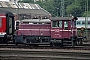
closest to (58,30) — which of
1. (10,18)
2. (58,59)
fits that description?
(10,18)

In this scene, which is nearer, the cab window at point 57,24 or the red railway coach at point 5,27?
the cab window at point 57,24

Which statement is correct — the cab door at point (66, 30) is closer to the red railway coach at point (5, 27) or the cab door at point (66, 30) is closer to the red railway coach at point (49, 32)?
the red railway coach at point (49, 32)

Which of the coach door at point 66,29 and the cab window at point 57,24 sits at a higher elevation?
the cab window at point 57,24

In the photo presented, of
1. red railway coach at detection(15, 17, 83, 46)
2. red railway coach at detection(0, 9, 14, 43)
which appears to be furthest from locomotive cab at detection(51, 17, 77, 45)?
red railway coach at detection(0, 9, 14, 43)

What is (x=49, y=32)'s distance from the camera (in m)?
31.7

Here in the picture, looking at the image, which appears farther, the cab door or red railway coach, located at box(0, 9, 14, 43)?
red railway coach, located at box(0, 9, 14, 43)

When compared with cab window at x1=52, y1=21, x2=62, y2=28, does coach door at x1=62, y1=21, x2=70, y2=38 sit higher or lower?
lower

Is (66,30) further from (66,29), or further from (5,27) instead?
(5,27)

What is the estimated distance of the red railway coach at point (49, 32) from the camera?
30844 millimetres

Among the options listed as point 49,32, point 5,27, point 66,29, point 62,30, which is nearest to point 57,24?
point 62,30

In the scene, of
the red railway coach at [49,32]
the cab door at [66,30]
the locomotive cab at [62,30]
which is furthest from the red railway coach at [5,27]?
the cab door at [66,30]

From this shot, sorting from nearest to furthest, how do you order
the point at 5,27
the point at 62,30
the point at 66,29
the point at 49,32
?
1. the point at 62,30
2. the point at 66,29
3. the point at 49,32
4. the point at 5,27

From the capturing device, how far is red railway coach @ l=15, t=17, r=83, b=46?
101 feet

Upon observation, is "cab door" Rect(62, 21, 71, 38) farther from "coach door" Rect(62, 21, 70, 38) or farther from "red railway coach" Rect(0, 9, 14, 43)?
"red railway coach" Rect(0, 9, 14, 43)
